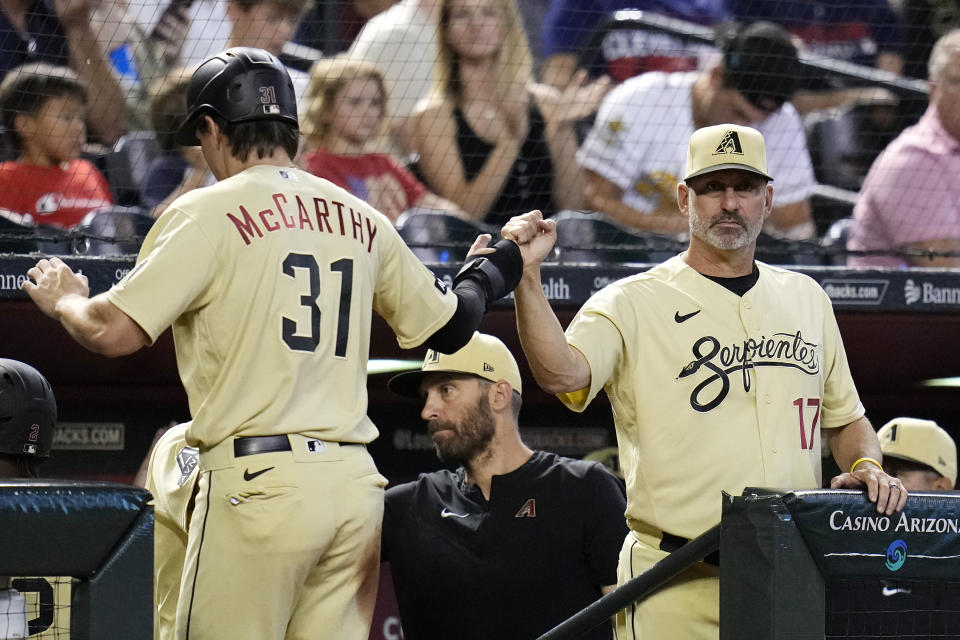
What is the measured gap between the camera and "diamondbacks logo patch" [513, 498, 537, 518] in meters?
3.26

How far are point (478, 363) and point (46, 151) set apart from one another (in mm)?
1833

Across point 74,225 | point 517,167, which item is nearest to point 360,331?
point 74,225

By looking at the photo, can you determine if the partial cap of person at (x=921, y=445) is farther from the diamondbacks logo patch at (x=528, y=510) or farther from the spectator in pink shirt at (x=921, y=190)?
the diamondbacks logo patch at (x=528, y=510)

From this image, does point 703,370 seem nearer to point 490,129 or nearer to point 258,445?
point 258,445

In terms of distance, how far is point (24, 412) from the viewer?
275cm

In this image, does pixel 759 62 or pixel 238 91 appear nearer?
pixel 238 91

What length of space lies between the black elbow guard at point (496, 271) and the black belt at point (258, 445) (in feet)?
1.75

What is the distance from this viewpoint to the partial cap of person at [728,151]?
2.82 metres

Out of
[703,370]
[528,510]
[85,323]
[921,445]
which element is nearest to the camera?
[85,323]

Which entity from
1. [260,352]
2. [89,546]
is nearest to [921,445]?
[260,352]

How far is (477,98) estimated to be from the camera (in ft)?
15.8

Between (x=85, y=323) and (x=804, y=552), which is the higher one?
(x=85, y=323)

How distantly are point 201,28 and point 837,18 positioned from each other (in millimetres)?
2686

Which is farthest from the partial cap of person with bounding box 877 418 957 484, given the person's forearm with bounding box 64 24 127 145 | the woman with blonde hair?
the person's forearm with bounding box 64 24 127 145
